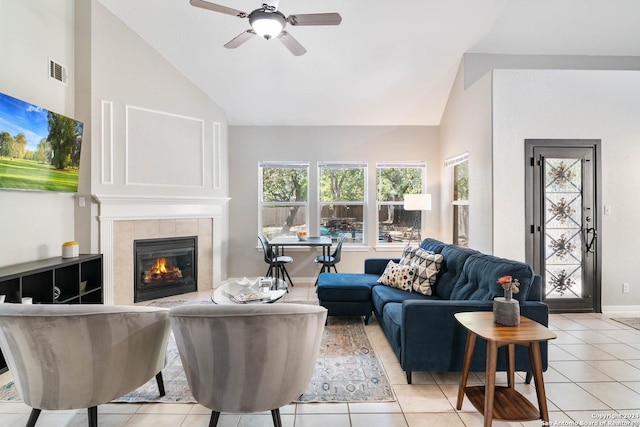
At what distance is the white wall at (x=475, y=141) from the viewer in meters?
3.90

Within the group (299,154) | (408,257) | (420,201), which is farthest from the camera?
(299,154)

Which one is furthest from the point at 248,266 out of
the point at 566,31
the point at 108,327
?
the point at 566,31

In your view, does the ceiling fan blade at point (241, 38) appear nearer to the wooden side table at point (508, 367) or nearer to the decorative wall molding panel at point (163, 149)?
the decorative wall molding panel at point (163, 149)

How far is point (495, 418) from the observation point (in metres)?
1.86

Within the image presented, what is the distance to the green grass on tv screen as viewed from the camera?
280 cm

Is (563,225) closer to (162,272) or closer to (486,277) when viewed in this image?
(486,277)

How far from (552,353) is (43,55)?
19.0 ft

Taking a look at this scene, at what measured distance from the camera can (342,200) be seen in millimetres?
5789

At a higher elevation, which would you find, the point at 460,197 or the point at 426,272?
the point at 460,197

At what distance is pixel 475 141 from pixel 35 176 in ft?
16.3

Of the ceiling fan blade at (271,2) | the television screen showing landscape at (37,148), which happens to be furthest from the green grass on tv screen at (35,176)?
the ceiling fan blade at (271,2)

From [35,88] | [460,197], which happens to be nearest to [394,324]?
[460,197]

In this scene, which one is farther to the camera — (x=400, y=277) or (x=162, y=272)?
(x=162, y=272)

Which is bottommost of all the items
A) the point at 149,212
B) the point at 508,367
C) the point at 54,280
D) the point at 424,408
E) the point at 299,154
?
the point at 424,408
